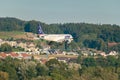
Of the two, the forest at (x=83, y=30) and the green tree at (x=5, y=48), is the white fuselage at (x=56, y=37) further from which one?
the green tree at (x=5, y=48)

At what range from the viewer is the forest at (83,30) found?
452 ft

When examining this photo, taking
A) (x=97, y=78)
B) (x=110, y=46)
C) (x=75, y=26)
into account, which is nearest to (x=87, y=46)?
Answer: (x=110, y=46)

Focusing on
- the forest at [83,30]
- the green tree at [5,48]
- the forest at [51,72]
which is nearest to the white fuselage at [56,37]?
the forest at [83,30]

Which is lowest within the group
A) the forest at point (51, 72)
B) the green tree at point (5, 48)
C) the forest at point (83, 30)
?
the forest at point (83, 30)

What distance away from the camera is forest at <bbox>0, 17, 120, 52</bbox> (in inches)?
5418

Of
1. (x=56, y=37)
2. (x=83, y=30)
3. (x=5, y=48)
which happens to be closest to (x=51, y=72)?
(x=5, y=48)

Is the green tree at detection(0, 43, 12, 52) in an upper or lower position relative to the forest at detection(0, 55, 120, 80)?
lower

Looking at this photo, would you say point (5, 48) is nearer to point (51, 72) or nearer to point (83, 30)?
point (51, 72)

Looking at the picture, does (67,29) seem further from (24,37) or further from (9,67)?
(9,67)

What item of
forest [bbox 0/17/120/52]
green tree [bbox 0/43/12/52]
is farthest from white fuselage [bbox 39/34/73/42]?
green tree [bbox 0/43/12/52]

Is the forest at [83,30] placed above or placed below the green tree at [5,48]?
below

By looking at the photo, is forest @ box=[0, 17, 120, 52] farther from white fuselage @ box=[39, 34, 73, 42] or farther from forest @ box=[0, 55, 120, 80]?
forest @ box=[0, 55, 120, 80]

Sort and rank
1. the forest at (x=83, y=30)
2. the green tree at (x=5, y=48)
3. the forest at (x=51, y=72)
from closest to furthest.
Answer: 1. the forest at (x=51, y=72)
2. the green tree at (x=5, y=48)
3. the forest at (x=83, y=30)

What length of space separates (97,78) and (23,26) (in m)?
111
